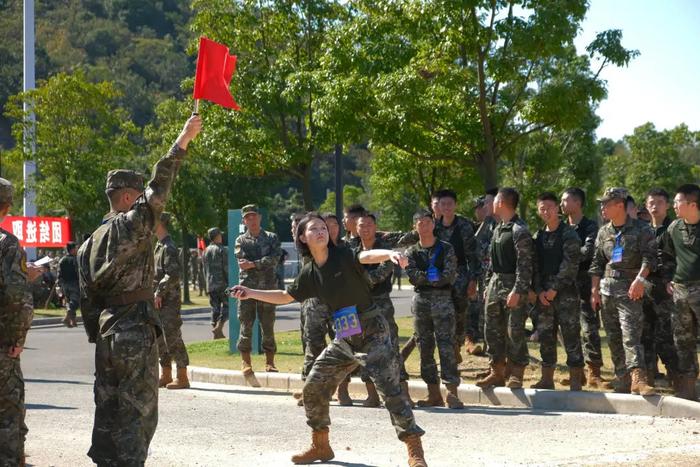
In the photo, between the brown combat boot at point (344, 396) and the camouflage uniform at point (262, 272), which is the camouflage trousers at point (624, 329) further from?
the camouflage uniform at point (262, 272)

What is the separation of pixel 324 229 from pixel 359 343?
36.3 inches

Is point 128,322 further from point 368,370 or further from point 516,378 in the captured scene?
point 516,378

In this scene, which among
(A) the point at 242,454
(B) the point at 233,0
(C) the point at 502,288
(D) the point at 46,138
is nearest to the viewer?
(A) the point at 242,454

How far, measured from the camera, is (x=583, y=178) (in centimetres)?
3831

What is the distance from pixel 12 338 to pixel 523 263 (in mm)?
5780

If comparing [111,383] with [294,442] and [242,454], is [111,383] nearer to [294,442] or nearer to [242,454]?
[242,454]

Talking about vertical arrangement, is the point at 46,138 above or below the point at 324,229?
above

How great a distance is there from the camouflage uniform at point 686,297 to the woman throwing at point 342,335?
385 cm

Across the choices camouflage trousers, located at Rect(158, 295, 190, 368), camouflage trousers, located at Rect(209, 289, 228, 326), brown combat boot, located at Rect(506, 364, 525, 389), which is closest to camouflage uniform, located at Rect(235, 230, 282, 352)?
camouflage trousers, located at Rect(158, 295, 190, 368)

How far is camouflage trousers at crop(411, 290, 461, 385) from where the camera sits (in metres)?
10.6

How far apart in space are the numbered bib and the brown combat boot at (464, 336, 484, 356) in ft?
24.6

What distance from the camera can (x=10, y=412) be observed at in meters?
6.77

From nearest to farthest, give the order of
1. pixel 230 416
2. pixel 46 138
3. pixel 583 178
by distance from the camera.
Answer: pixel 230 416, pixel 46 138, pixel 583 178

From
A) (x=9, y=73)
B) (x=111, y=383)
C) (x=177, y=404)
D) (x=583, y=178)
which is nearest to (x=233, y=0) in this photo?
(x=177, y=404)
